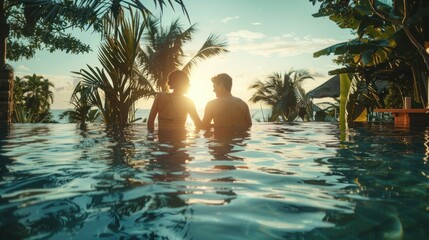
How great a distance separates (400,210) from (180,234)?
108cm

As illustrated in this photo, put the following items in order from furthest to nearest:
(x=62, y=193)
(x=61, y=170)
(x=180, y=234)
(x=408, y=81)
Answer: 1. (x=408, y=81)
2. (x=61, y=170)
3. (x=62, y=193)
4. (x=180, y=234)

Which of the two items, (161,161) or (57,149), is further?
(57,149)

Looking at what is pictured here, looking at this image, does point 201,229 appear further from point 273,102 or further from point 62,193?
point 273,102

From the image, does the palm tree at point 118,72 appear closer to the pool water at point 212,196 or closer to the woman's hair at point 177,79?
the woman's hair at point 177,79

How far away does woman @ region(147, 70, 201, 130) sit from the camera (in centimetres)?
564

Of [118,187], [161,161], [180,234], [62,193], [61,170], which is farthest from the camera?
[161,161]

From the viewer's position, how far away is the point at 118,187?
7.21 feet

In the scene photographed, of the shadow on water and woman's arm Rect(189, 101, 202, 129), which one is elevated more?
woman's arm Rect(189, 101, 202, 129)

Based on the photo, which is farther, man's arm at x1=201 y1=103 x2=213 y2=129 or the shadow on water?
man's arm at x1=201 y1=103 x2=213 y2=129

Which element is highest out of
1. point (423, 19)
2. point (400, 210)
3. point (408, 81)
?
point (423, 19)

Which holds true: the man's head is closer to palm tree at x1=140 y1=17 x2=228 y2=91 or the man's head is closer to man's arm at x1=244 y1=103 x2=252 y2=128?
man's arm at x1=244 y1=103 x2=252 y2=128

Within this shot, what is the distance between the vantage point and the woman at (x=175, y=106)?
564 cm

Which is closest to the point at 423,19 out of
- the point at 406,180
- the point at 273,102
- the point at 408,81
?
the point at 408,81

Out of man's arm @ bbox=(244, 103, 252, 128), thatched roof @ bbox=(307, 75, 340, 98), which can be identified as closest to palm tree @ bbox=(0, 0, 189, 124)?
man's arm @ bbox=(244, 103, 252, 128)
